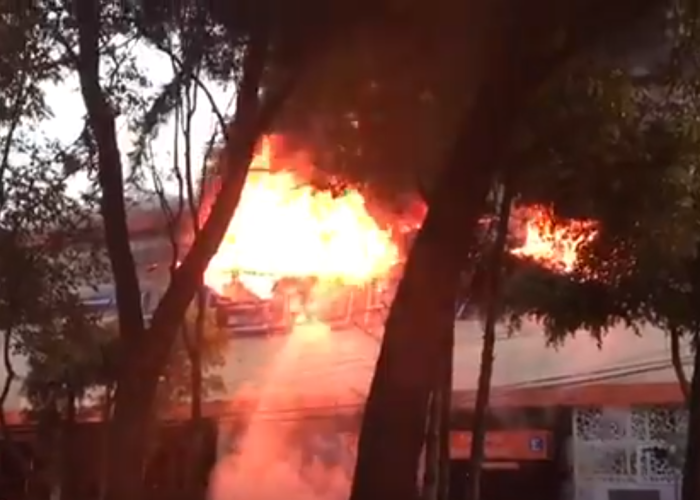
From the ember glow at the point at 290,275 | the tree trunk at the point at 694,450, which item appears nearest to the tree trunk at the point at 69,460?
the ember glow at the point at 290,275

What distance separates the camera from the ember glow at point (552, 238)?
8.88 metres

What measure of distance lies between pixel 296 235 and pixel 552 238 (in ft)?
9.79

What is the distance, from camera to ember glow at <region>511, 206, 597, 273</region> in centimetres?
888

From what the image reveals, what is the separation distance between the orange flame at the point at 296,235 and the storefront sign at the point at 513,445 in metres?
2.98

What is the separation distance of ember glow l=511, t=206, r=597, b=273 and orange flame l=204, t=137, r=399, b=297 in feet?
3.54

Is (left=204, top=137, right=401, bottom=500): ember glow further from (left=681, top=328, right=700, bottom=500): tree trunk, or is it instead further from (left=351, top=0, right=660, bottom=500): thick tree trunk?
(left=351, top=0, right=660, bottom=500): thick tree trunk

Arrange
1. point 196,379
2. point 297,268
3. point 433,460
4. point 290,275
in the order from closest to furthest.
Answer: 1. point 433,460
2. point 196,379
3. point 297,268
4. point 290,275

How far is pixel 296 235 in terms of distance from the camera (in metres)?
11.6

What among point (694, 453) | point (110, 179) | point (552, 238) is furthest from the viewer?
point (552, 238)

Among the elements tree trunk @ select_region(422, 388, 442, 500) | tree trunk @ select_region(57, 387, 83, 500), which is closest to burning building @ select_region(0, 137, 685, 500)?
tree trunk @ select_region(57, 387, 83, 500)

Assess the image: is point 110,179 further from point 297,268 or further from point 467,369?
point 467,369

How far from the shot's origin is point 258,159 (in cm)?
868

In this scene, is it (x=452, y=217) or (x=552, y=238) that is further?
(x=552, y=238)

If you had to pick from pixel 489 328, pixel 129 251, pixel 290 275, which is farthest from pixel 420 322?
pixel 290 275
